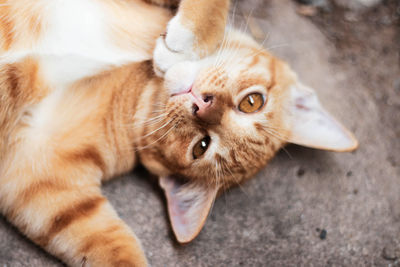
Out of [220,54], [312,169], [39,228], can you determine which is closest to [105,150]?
[39,228]

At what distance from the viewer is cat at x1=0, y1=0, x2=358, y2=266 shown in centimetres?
179

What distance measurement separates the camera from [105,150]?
6.62 feet

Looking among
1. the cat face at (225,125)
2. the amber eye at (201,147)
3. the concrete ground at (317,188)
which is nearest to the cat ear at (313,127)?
the cat face at (225,125)

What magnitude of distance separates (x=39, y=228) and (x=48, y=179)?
24 cm

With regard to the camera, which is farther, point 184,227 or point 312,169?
point 312,169

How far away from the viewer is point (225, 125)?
184 centimetres

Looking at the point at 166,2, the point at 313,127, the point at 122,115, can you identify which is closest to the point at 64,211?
the point at 122,115

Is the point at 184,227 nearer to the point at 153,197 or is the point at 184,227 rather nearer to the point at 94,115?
the point at 153,197

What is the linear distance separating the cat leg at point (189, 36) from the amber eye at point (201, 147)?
0.38 m

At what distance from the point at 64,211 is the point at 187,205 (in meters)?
0.61

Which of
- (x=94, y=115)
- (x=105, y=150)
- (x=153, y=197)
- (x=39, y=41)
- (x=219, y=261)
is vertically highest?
(x=39, y=41)

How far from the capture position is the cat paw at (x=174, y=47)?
179cm

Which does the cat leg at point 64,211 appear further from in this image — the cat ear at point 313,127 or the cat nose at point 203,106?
the cat ear at point 313,127

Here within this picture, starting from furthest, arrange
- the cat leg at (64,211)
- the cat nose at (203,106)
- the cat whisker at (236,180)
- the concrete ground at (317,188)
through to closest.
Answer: the concrete ground at (317,188) < the cat whisker at (236,180) < the cat leg at (64,211) < the cat nose at (203,106)
